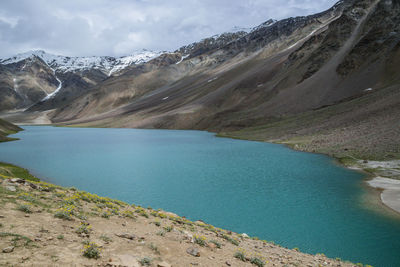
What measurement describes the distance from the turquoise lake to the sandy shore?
1.60 metres

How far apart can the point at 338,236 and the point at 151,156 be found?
40.5 m

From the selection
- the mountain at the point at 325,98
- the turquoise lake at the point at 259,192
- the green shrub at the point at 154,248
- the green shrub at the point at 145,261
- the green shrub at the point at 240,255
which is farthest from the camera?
the mountain at the point at 325,98

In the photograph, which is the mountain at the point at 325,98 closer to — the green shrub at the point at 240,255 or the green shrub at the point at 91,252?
the green shrub at the point at 240,255

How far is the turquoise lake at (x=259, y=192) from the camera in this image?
58.9 ft

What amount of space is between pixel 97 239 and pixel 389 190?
91.1ft

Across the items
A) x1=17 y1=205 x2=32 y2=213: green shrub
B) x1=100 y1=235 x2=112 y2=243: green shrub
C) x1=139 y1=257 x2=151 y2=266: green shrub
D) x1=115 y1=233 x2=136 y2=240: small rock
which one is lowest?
x1=115 y1=233 x2=136 y2=240: small rock

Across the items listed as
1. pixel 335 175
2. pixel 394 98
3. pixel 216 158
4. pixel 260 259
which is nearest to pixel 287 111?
pixel 394 98

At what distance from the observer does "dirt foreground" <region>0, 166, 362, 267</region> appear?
326 inches

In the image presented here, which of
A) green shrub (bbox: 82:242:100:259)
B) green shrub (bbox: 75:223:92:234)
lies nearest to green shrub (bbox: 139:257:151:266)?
green shrub (bbox: 82:242:100:259)

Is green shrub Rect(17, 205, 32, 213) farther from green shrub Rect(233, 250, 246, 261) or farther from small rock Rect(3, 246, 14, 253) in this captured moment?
green shrub Rect(233, 250, 246, 261)

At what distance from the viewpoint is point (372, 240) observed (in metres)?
17.5

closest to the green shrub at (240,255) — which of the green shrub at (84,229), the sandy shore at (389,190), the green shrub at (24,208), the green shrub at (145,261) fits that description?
the green shrub at (145,261)

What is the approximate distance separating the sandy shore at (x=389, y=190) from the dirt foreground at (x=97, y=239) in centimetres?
1331

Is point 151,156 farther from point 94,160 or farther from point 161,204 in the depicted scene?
point 161,204
